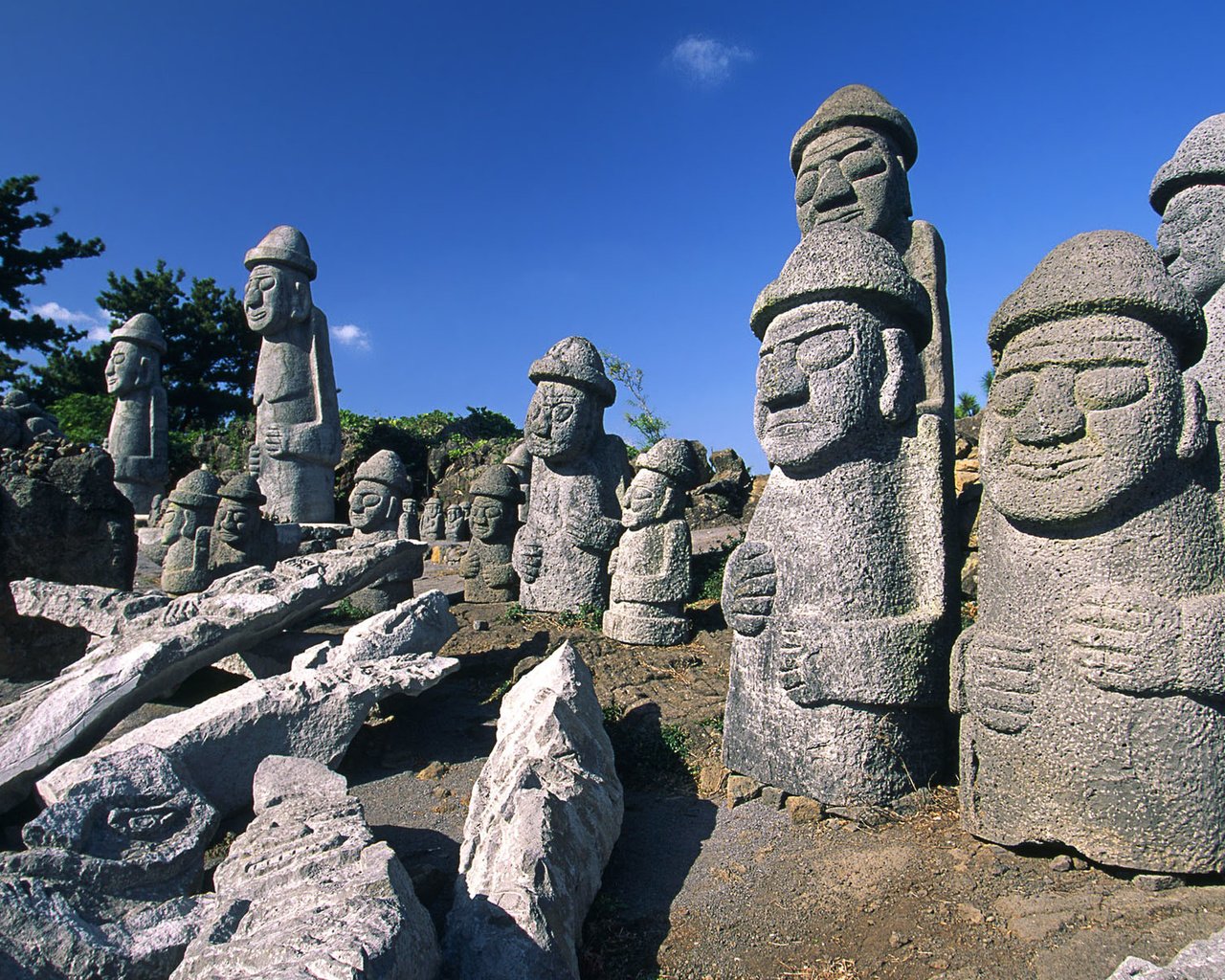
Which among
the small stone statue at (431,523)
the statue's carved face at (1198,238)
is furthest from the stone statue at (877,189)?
the small stone statue at (431,523)

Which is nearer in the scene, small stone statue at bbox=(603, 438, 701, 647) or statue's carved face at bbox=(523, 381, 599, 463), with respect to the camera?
small stone statue at bbox=(603, 438, 701, 647)

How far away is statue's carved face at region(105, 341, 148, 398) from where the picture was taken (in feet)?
47.6

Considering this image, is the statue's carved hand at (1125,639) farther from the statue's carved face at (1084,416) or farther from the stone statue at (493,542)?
the stone statue at (493,542)

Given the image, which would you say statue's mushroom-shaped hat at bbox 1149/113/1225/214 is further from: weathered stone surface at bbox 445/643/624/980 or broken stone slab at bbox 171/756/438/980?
broken stone slab at bbox 171/756/438/980

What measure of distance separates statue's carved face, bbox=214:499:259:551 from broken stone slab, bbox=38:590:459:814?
3.61 meters

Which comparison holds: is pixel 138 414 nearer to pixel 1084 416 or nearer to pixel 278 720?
pixel 278 720

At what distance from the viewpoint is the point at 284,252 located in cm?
1184

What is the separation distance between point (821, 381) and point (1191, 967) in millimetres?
2351

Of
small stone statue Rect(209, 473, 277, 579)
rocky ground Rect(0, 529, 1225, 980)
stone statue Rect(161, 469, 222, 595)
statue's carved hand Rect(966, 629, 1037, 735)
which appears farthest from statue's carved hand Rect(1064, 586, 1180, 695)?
stone statue Rect(161, 469, 222, 595)

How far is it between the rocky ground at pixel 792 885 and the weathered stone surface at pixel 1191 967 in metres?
0.49

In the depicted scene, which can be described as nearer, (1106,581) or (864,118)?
(1106,581)

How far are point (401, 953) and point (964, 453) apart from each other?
6.41 m

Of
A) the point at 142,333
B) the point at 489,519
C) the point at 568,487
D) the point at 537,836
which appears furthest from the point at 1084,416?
the point at 142,333

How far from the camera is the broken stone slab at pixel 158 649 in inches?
150
